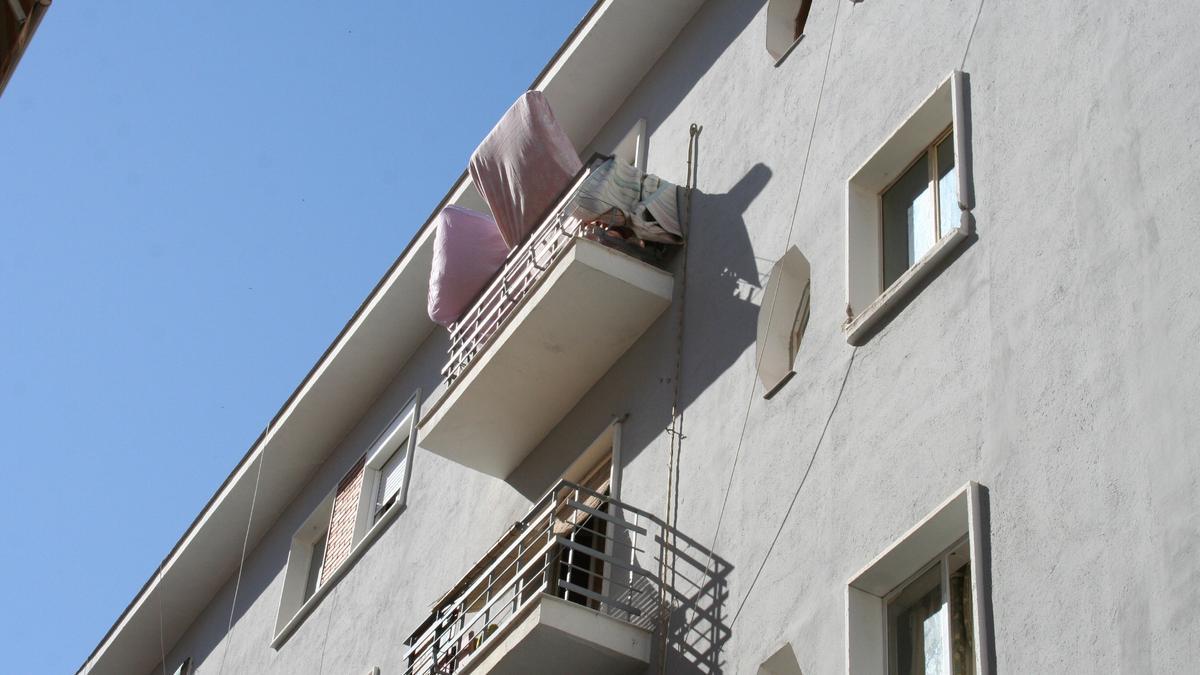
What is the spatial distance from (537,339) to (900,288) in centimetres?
465

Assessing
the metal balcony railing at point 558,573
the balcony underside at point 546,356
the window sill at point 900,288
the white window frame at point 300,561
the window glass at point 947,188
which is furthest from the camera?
the white window frame at point 300,561

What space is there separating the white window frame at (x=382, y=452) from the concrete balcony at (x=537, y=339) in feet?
10.9

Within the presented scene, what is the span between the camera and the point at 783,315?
12.5m

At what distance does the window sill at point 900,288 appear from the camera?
10.5m

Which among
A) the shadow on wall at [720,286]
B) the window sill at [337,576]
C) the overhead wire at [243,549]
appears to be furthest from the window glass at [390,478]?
the shadow on wall at [720,286]

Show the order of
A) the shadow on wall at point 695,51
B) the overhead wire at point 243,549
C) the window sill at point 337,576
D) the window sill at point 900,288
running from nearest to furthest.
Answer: the window sill at point 900,288
the shadow on wall at point 695,51
the window sill at point 337,576
the overhead wire at point 243,549

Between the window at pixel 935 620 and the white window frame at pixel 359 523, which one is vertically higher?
the white window frame at pixel 359 523

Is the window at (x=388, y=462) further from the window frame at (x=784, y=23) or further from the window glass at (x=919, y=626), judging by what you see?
the window glass at (x=919, y=626)

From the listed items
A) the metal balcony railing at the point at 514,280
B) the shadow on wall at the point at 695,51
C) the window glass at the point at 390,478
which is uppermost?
the shadow on wall at the point at 695,51

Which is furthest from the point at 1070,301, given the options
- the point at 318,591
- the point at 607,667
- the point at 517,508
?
the point at 318,591

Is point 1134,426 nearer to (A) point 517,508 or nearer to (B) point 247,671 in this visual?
(A) point 517,508

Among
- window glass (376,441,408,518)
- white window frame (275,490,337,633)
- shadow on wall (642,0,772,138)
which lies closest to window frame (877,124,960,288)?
shadow on wall (642,0,772,138)

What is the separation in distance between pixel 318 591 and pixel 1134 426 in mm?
12817

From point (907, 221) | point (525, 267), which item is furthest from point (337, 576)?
point (907, 221)
